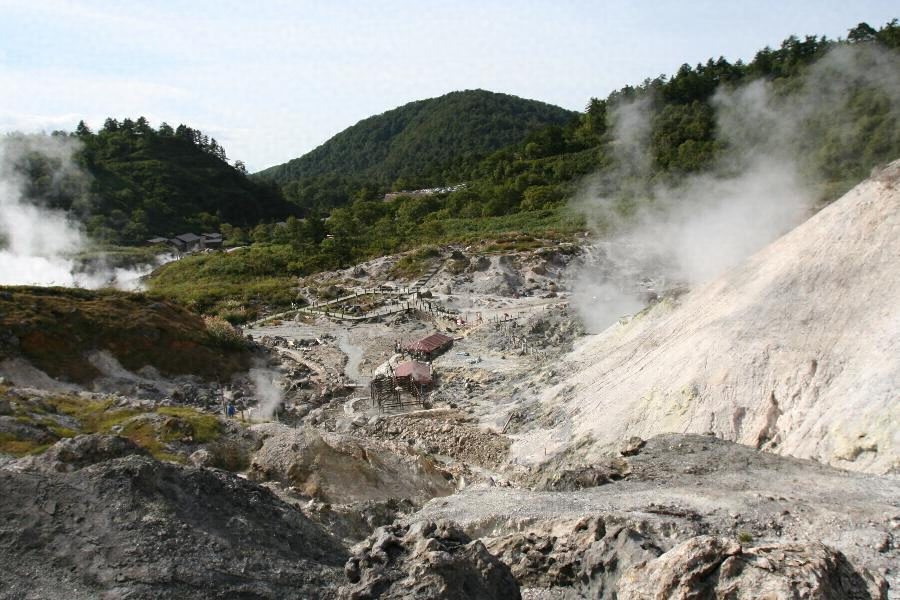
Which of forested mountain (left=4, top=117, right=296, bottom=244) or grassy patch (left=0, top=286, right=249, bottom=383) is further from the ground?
forested mountain (left=4, top=117, right=296, bottom=244)

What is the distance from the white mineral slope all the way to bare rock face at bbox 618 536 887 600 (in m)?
6.85

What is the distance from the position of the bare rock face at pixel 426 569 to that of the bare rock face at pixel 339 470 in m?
6.97

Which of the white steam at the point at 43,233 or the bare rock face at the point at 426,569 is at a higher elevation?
the white steam at the point at 43,233

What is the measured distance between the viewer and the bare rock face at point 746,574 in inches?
277

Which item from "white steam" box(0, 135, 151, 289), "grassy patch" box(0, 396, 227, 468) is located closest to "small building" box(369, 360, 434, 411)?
"grassy patch" box(0, 396, 227, 468)

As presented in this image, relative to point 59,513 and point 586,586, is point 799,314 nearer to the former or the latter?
point 586,586

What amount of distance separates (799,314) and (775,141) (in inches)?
1737

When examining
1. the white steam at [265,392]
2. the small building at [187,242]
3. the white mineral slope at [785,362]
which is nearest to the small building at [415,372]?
the white steam at [265,392]

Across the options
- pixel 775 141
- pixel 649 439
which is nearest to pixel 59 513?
pixel 649 439

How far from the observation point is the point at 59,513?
27.6 feet

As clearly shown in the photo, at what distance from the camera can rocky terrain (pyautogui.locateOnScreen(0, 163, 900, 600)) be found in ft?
26.1

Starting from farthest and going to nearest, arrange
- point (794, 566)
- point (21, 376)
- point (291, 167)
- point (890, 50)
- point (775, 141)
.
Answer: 1. point (291, 167)
2. point (890, 50)
3. point (775, 141)
4. point (21, 376)
5. point (794, 566)

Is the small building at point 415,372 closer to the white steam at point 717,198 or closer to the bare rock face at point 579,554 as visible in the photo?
the white steam at point 717,198

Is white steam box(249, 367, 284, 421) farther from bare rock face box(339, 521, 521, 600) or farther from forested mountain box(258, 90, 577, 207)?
forested mountain box(258, 90, 577, 207)
